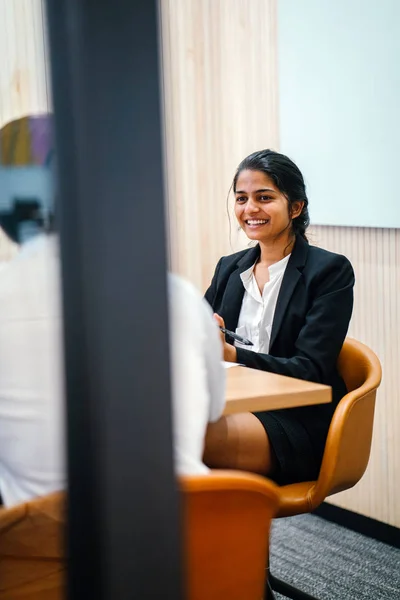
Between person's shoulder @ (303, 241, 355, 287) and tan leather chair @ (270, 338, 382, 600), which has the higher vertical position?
person's shoulder @ (303, 241, 355, 287)

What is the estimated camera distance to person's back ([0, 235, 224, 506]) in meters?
0.79

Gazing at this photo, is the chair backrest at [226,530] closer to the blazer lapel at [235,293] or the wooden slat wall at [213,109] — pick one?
the blazer lapel at [235,293]

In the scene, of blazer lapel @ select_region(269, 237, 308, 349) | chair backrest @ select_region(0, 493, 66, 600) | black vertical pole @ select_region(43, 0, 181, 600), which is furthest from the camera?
blazer lapel @ select_region(269, 237, 308, 349)

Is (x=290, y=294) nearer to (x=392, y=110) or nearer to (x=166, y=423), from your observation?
(x=392, y=110)

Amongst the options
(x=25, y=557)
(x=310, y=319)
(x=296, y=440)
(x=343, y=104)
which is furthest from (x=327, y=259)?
(x=25, y=557)

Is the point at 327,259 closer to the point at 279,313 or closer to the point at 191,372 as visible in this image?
the point at 279,313

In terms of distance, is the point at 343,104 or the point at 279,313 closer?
the point at 279,313

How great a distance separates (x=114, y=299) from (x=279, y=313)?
5.34 feet

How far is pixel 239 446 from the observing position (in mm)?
1899

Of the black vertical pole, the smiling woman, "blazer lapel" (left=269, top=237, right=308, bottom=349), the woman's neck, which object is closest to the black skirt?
the smiling woman

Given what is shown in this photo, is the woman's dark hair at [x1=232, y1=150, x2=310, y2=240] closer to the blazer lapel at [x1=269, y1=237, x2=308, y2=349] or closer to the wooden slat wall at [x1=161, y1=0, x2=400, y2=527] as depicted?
the blazer lapel at [x1=269, y1=237, x2=308, y2=349]

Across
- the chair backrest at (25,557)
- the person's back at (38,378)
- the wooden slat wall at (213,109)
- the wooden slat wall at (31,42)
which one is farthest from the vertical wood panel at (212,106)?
the chair backrest at (25,557)

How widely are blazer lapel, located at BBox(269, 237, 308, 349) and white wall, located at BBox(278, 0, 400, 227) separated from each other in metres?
0.58

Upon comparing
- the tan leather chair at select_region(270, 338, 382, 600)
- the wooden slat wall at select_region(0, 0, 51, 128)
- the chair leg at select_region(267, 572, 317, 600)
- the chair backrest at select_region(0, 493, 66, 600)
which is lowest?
the chair leg at select_region(267, 572, 317, 600)
